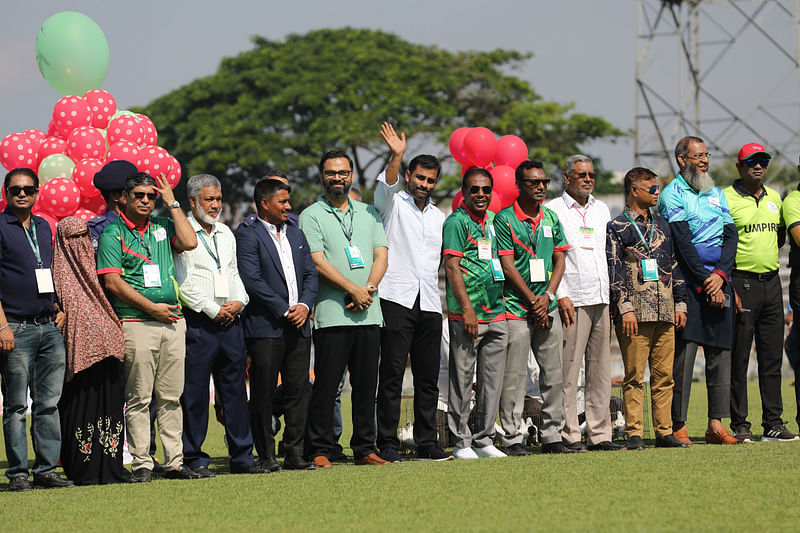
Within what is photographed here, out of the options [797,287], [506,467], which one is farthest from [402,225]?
[797,287]

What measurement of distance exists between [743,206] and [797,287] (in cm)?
74

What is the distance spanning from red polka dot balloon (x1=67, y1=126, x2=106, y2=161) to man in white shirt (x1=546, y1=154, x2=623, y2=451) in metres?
3.92

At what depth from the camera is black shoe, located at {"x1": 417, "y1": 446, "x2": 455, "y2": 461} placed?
6.96m

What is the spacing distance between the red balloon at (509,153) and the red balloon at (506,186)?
1.34 ft

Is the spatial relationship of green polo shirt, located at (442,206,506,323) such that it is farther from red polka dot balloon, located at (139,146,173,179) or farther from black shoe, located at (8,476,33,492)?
black shoe, located at (8,476,33,492)

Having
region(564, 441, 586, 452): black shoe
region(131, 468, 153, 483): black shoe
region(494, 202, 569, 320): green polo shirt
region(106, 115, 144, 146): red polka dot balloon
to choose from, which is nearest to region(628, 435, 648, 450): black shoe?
region(564, 441, 586, 452): black shoe

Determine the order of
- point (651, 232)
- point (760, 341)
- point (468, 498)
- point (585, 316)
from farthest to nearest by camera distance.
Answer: point (760, 341), point (651, 232), point (585, 316), point (468, 498)

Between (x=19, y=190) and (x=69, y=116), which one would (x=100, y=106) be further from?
(x=19, y=190)

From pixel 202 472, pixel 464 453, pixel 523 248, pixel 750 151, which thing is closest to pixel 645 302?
pixel 523 248

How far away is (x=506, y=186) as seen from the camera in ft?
25.3

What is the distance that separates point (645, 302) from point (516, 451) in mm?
1421

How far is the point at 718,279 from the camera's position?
748cm

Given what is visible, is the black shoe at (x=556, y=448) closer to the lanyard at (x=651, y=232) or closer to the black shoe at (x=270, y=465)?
the lanyard at (x=651, y=232)

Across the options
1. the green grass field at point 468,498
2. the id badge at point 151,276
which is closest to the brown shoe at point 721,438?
the green grass field at point 468,498
